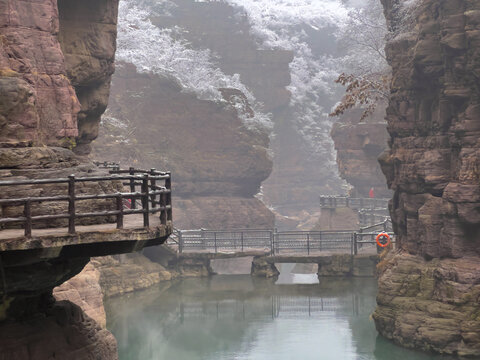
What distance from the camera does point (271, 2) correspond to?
3241 inches

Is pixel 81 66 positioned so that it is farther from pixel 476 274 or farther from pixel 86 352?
pixel 476 274

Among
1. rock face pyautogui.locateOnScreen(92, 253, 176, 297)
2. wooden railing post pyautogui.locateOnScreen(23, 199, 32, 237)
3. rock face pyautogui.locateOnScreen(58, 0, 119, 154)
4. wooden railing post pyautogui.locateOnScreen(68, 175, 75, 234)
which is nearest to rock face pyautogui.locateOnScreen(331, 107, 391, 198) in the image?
rock face pyautogui.locateOnScreen(92, 253, 176, 297)

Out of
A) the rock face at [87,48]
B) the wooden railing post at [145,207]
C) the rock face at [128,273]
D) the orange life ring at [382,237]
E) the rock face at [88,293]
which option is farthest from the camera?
the rock face at [128,273]

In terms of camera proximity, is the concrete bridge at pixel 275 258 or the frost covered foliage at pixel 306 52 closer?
the concrete bridge at pixel 275 258

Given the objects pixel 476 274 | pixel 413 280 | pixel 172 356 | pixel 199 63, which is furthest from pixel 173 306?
pixel 199 63

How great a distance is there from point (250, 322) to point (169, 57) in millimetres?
27768

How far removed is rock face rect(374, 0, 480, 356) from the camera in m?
20.0

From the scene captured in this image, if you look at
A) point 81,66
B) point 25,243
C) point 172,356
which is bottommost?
point 172,356

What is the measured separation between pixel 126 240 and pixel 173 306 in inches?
786

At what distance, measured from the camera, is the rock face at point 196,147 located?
4638 cm

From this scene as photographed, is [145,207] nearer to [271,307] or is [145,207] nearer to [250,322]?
[250,322]

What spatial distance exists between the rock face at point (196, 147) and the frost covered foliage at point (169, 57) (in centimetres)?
56

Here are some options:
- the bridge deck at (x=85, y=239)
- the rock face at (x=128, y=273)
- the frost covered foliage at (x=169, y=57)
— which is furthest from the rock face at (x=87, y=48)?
the frost covered foliage at (x=169, y=57)

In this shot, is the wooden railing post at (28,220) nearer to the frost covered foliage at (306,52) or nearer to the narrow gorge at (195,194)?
the narrow gorge at (195,194)
